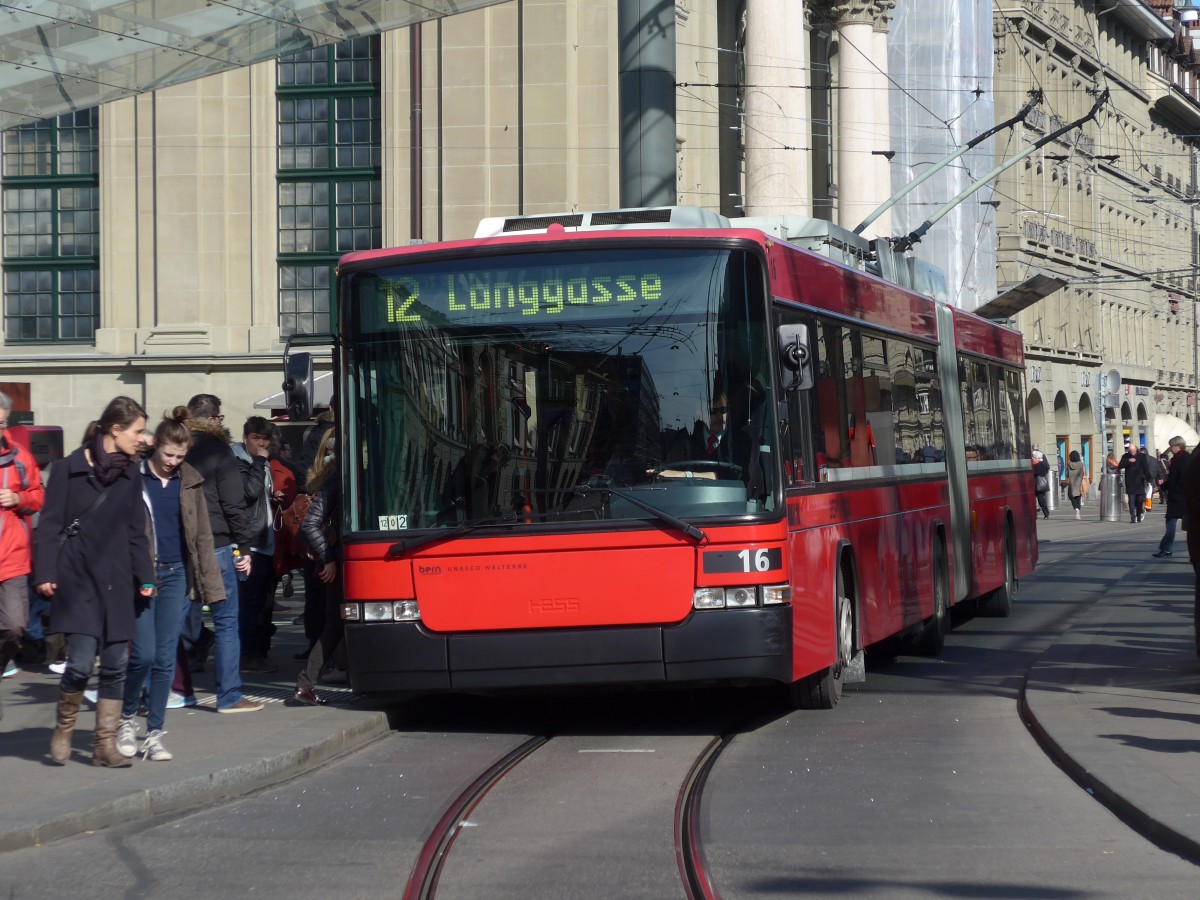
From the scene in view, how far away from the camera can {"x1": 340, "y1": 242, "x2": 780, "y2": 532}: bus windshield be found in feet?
32.6

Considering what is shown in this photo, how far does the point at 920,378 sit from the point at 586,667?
18.3 feet

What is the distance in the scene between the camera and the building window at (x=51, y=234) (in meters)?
37.0

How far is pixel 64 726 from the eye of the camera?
28.8 feet

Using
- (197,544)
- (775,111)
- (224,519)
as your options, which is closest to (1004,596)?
(224,519)

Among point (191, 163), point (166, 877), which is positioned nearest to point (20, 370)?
point (191, 163)

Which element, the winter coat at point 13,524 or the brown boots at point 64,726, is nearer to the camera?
the brown boots at point 64,726

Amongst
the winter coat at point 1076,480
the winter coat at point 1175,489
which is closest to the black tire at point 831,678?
the winter coat at point 1175,489

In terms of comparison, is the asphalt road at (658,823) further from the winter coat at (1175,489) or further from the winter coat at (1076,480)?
the winter coat at (1076,480)

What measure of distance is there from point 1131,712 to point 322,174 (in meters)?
28.8

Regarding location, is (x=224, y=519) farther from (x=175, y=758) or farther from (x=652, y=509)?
(x=652, y=509)

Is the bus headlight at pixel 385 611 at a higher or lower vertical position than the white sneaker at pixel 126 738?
higher

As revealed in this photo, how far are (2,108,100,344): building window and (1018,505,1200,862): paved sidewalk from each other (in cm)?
2435

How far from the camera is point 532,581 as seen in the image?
1005 centimetres

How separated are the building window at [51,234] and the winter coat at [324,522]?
88.6ft
